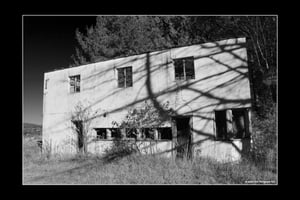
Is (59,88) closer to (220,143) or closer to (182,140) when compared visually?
(182,140)

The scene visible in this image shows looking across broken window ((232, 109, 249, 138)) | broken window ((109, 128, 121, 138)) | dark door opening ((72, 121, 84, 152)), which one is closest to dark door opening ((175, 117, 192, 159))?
broken window ((232, 109, 249, 138))

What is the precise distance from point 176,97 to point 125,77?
10.9ft

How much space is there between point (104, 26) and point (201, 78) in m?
13.8

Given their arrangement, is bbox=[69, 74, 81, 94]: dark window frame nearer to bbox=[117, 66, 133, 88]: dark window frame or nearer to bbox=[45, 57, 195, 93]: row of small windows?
bbox=[45, 57, 195, 93]: row of small windows

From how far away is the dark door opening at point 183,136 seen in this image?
7.99 m

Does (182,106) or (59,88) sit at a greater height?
(59,88)

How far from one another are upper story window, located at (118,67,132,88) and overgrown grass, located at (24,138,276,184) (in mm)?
4001

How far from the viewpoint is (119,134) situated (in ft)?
30.7

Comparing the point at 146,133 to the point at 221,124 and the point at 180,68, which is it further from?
the point at 180,68

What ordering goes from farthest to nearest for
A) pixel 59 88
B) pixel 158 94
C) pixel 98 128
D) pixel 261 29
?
1. pixel 59 88
2. pixel 98 128
3. pixel 261 29
4. pixel 158 94

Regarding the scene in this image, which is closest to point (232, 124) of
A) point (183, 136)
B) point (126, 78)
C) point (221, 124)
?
point (221, 124)

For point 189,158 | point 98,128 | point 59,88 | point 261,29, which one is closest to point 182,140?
point 189,158

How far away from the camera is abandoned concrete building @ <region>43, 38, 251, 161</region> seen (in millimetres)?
7402

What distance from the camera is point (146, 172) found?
Result: 21.5ft
